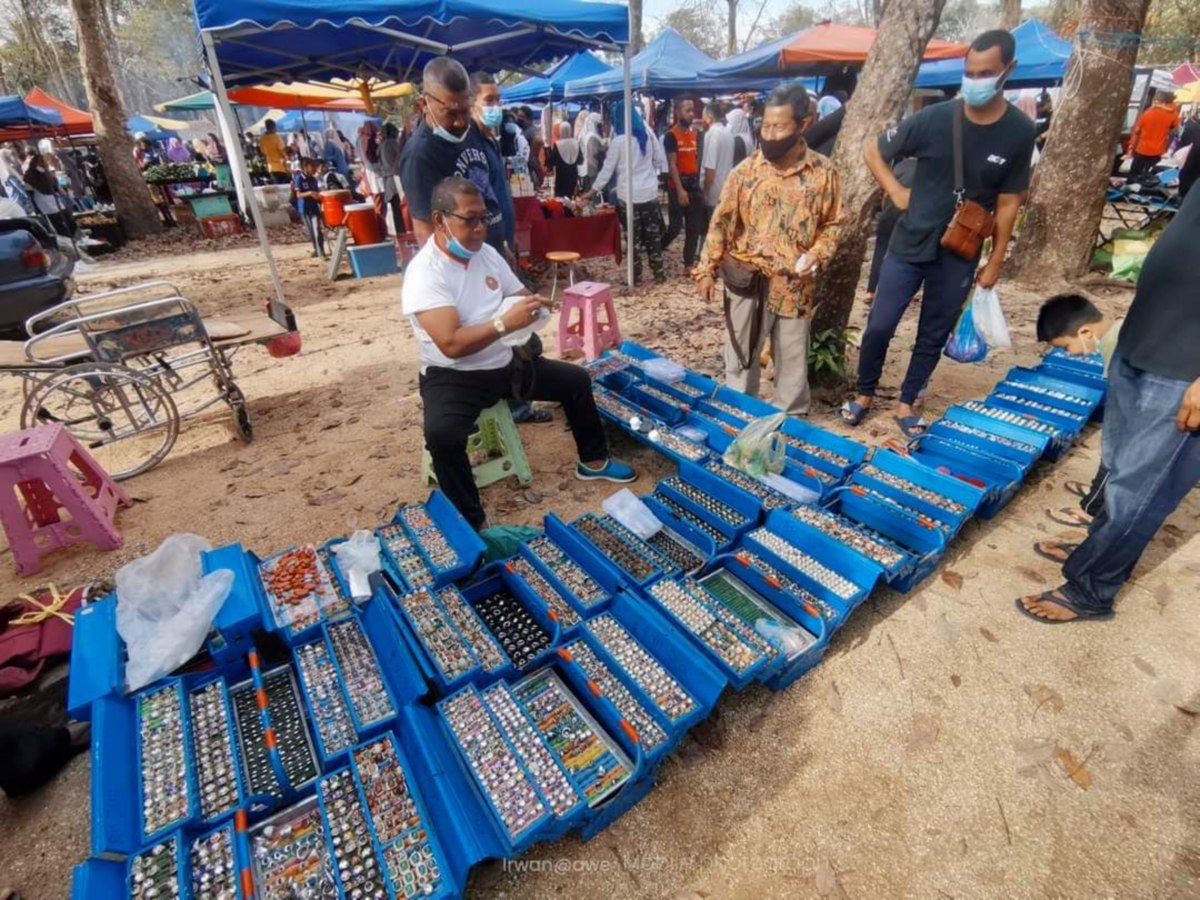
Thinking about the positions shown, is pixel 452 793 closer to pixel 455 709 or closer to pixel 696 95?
pixel 455 709

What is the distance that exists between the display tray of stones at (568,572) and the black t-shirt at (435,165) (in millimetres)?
2098

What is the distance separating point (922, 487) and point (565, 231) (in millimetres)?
5960

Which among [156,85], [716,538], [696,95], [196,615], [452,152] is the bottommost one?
[716,538]

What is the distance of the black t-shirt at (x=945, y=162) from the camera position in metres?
3.31

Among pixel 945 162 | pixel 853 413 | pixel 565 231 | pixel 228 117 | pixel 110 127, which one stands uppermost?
pixel 110 127

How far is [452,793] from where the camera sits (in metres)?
1.80

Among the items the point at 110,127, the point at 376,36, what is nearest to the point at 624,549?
the point at 376,36

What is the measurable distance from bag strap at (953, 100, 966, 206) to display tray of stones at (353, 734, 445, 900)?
3.99m

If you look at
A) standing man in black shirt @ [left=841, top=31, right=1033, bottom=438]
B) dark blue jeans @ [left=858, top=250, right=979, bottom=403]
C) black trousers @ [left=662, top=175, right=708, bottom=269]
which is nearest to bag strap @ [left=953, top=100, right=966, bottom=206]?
standing man in black shirt @ [left=841, top=31, right=1033, bottom=438]

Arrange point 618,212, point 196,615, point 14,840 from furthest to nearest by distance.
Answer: point 618,212
point 196,615
point 14,840

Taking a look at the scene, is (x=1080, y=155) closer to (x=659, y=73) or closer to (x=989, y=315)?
(x=989, y=315)

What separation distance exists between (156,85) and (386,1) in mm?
94913

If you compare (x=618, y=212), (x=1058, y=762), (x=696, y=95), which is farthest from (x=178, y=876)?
(x=696, y=95)

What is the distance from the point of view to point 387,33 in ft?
17.0
